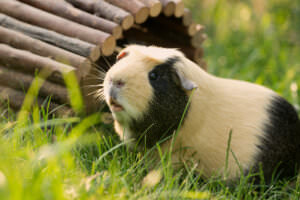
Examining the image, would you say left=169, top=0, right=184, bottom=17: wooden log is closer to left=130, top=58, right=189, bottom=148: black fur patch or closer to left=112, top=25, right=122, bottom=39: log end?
left=112, top=25, right=122, bottom=39: log end

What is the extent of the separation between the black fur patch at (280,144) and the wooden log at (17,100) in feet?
4.53

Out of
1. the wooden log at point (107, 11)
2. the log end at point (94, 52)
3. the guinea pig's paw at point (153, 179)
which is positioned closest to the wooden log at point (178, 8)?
the wooden log at point (107, 11)

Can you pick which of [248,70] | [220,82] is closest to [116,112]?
[220,82]

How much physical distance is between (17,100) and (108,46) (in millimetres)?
774

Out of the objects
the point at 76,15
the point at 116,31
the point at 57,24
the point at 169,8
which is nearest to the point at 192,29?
the point at 169,8

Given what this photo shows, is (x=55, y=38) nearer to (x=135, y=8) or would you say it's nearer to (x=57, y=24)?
(x=57, y=24)

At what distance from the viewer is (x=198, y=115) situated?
2.70 m

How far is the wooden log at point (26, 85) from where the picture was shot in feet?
10.1

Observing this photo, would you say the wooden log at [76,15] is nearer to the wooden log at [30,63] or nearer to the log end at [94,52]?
the log end at [94,52]

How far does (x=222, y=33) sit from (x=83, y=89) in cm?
356

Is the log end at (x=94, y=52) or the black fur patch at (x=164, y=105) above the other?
the log end at (x=94, y=52)

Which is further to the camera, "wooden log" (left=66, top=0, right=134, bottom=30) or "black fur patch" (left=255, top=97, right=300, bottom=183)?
"wooden log" (left=66, top=0, right=134, bottom=30)

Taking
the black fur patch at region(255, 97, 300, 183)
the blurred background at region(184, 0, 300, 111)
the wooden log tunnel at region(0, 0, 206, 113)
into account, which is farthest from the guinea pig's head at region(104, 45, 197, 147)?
the blurred background at region(184, 0, 300, 111)

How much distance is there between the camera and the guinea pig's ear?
255 centimetres
